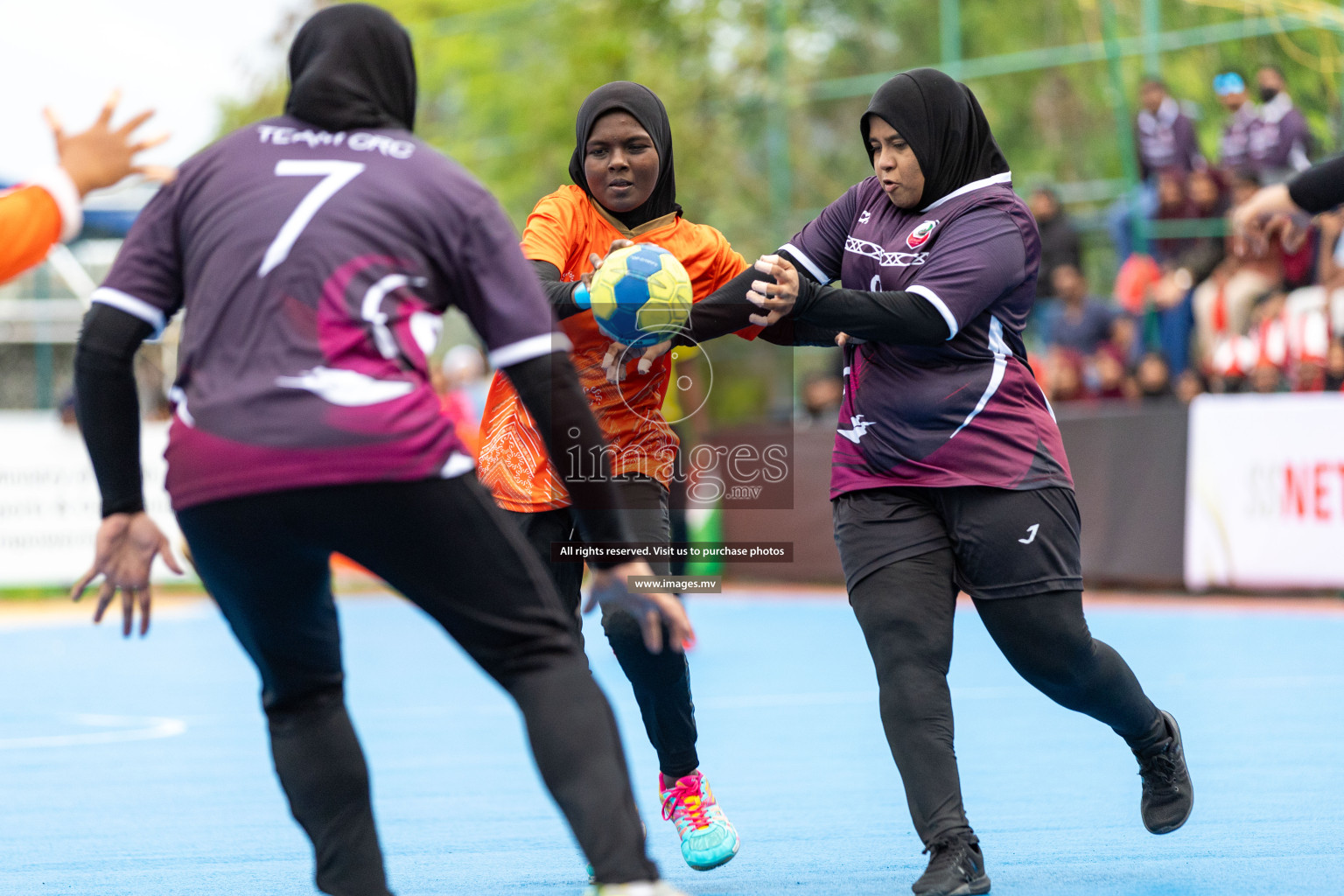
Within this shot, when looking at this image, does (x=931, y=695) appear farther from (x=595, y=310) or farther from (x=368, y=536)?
(x=368, y=536)

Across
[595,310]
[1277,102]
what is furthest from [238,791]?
[1277,102]

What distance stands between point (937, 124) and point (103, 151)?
2.21m

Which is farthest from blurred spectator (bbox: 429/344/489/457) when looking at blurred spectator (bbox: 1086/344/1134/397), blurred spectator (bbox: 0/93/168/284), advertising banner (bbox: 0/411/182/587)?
blurred spectator (bbox: 0/93/168/284)

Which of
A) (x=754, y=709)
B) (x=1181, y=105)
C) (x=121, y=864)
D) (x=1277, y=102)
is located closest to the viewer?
(x=121, y=864)

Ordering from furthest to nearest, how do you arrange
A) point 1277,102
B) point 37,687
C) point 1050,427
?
point 1277,102 → point 37,687 → point 1050,427

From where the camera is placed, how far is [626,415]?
478cm

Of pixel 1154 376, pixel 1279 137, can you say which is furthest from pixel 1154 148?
pixel 1154 376

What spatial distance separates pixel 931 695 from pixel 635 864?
141 centimetres

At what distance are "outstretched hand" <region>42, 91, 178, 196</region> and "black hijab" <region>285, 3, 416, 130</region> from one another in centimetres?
39

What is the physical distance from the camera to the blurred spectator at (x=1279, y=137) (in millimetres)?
13281

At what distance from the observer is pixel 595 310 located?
4324mm

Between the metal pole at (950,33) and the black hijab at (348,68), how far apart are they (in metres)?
15.1

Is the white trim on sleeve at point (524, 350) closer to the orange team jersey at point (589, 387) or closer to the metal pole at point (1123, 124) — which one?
the orange team jersey at point (589, 387)

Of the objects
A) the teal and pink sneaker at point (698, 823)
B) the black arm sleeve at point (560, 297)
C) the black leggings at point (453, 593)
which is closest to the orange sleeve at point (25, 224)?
the black leggings at point (453, 593)
